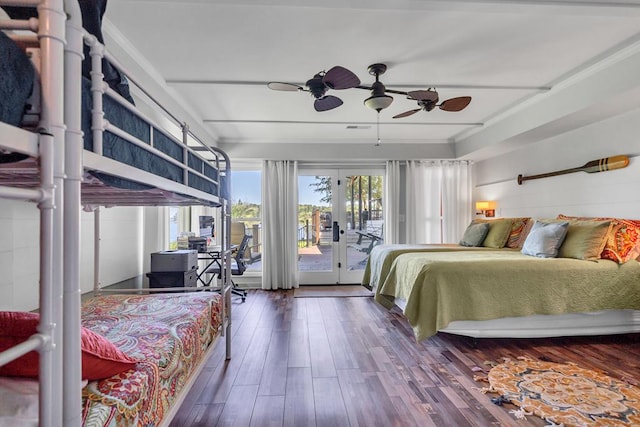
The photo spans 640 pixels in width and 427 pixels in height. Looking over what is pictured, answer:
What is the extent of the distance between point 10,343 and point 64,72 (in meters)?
0.71

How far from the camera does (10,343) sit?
855 millimetres

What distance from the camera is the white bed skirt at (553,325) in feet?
9.11

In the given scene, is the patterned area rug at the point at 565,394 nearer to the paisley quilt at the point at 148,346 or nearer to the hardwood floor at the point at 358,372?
the hardwood floor at the point at 358,372

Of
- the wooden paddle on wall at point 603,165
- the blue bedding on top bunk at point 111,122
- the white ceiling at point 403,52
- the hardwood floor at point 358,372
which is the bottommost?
the hardwood floor at point 358,372

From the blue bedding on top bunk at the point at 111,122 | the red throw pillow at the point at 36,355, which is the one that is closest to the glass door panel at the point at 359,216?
the blue bedding on top bunk at the point at 111,122

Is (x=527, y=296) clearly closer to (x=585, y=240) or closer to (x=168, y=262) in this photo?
(x=585, y=240)

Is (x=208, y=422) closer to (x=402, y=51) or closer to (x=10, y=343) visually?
(x=10, y=343)

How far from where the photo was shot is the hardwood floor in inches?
71.6

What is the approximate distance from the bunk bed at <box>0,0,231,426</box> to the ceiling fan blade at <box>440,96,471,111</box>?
A: 2.33 meters

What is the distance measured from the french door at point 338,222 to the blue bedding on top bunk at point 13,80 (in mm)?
4788

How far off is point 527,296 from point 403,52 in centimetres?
226

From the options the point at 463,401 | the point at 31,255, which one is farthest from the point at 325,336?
the point at 31,255

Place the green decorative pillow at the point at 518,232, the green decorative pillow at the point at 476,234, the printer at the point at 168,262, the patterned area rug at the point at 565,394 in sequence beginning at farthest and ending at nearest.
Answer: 1. the green decorative pillow at the point at 476,234
2. the green decorative pillow at the point at 518,232
3. the printer at the point at 168,262
4. the patterned area rug at the point at 565,394

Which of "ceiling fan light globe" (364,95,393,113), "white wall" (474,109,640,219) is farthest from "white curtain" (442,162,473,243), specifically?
"ceiling fan light globe" (364,95,393,113)
